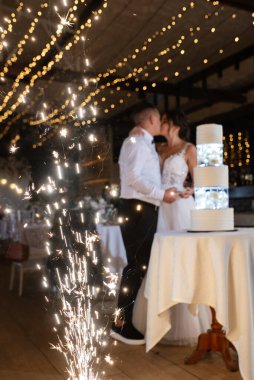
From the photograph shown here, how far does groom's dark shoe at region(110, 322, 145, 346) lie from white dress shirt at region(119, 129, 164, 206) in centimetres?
88

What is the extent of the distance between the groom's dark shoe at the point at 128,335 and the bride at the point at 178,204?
5cm

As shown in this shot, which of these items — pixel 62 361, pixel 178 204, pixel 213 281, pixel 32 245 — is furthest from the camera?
pixel 32 245

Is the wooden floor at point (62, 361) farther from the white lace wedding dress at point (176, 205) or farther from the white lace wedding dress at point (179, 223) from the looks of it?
the white lace wedding dress at point (176, 205)

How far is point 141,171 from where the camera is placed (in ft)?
9.93

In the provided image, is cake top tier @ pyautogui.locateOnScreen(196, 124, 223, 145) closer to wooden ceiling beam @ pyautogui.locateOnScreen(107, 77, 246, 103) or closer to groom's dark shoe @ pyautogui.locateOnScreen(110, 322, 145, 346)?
groom's dark shoe @ pyautogui.locateOnScreen(110, 322, 145, 346)

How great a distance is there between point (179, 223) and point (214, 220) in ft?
2.51

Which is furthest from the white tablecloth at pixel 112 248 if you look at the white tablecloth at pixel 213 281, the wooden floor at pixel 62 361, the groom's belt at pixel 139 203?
the white tablecloth at pixel 213 281

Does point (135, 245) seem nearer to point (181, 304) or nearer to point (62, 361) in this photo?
point (181, 304)

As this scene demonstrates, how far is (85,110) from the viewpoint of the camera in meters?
1.82

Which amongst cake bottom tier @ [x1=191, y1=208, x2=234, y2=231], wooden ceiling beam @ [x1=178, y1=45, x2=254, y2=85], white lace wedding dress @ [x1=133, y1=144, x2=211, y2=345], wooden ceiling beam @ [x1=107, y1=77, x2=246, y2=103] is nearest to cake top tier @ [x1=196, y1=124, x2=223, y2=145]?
cake bottom tier @ [x1=191, y1=208, x2=234, y2=231]

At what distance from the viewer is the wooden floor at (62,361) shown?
229 centimetres

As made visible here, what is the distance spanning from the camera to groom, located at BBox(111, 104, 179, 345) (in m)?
2.95

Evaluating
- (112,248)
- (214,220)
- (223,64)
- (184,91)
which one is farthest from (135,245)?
(184,91)

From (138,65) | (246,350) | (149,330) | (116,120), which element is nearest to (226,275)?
(246,350)
